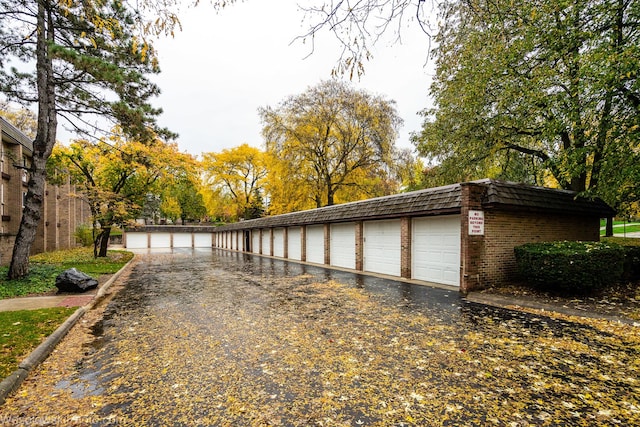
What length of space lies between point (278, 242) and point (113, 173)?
39.3 ft

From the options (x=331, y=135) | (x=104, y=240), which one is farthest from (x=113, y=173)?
(x=331, y=135)

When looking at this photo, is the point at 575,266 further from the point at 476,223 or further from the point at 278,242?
the point at 278,242

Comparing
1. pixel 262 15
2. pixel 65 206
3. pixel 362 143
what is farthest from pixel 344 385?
pixel 65 206

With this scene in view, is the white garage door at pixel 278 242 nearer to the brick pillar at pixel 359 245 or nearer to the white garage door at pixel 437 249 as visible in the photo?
the brick pillar at pixel 359 245

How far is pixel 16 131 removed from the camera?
52.9 ft

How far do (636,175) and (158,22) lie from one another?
1071 centimetres

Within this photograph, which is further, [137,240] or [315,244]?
[137,240]

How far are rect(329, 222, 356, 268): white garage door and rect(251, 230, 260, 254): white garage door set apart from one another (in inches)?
480

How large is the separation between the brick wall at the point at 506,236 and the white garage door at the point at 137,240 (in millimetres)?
41676

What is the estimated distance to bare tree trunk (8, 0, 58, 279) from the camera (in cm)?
992

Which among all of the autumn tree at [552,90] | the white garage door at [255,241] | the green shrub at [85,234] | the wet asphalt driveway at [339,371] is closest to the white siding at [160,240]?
the green shrub at [85,234]

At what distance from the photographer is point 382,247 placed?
12.2 meters

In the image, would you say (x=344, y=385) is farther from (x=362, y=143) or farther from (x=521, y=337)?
(x=362, y=143)

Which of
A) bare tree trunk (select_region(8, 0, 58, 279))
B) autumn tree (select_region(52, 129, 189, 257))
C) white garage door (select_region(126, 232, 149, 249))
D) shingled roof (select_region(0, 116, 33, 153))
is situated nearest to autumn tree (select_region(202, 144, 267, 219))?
white garage door (select_region(126, 232, 149, 249))
